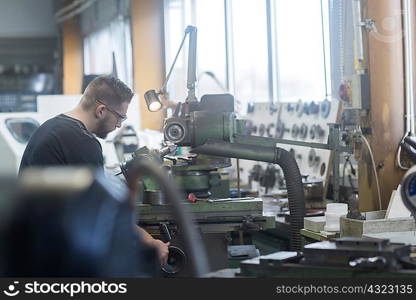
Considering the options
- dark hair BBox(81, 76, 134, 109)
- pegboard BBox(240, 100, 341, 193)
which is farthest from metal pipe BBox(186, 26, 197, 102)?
pegboard BBox(240, 100, 341, 193)

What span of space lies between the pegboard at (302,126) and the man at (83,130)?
3.54 feet

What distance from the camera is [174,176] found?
252 centimetres

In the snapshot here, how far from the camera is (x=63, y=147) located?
7.55 ft

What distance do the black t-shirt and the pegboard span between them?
1198mm

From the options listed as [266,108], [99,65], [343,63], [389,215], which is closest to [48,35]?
[99,65]

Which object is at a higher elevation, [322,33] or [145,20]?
[145,20]

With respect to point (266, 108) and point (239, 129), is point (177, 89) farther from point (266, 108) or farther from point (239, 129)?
point (239, 129)

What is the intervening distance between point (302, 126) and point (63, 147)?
1606mm

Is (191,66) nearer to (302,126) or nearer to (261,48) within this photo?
(302,126)

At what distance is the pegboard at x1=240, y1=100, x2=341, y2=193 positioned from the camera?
333 cm

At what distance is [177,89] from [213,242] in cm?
341

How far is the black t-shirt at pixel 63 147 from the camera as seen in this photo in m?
2.30

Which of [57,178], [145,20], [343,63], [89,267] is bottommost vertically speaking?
[89,267]

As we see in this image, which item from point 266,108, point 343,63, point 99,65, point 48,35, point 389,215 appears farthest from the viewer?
point 48,35
